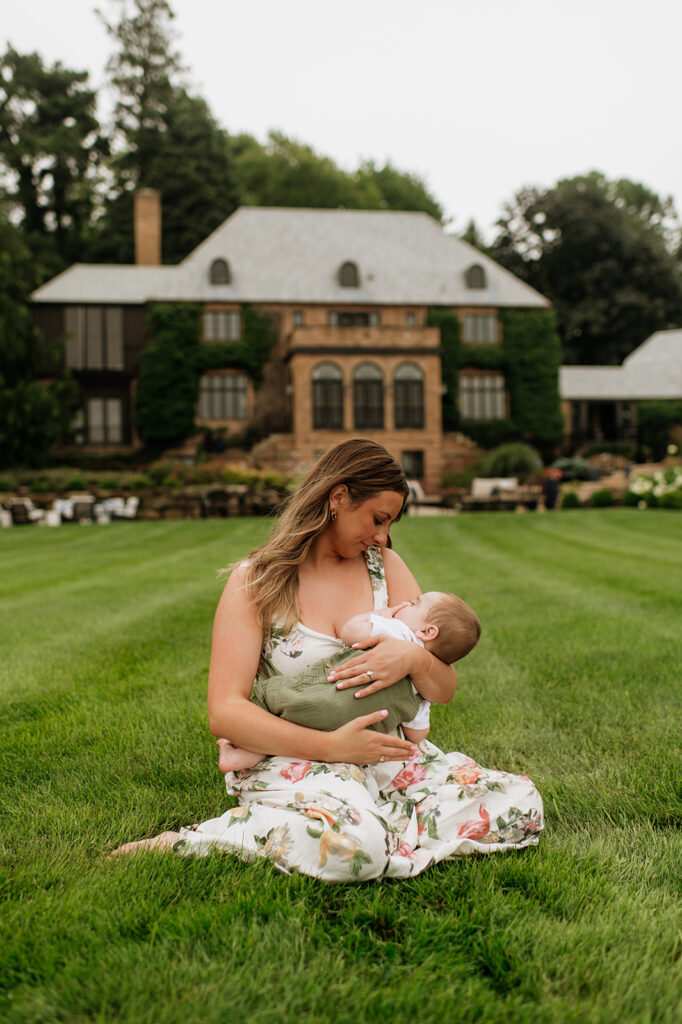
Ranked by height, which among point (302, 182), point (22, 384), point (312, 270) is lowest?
point (22, 384)

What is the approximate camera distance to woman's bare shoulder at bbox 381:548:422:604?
2797mm

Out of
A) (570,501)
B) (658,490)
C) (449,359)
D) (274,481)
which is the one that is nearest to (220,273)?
(449,359)

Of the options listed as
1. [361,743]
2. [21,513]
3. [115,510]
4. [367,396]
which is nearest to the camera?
[361,743]

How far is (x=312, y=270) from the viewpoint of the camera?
107 feet

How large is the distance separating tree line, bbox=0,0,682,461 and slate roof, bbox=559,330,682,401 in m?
6.40

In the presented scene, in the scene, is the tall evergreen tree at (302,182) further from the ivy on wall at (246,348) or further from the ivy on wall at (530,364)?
the ivy on wall at (530,364)

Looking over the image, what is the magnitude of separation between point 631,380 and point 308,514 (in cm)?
3977


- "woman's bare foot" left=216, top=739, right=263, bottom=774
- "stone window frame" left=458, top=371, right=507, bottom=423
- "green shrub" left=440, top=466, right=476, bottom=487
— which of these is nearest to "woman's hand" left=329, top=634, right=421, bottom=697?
"woman's bare foot" left=216, top=739, right=263, bottom=774

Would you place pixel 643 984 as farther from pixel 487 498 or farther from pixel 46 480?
pixel 46 480

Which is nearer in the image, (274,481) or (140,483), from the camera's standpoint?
(140,483)

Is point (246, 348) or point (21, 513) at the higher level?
point (246, 348)

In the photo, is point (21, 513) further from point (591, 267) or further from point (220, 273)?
point (591, 267)

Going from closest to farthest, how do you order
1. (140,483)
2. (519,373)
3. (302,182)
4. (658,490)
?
1. (658,490)
2. (140,483)
3. (519,373)
4. (302,182)

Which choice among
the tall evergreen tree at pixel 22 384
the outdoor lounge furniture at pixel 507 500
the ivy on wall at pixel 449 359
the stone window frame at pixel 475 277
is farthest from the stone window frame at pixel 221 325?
the outdoor lounge furniture at pixel 507 500
